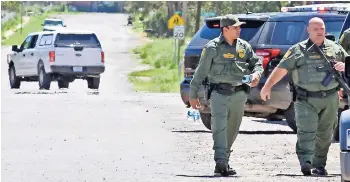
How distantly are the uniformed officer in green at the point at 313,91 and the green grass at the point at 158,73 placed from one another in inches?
821

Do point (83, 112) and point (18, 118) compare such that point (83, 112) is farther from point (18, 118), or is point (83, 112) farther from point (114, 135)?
point (114, 135)

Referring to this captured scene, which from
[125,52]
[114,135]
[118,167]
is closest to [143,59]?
[125,52]

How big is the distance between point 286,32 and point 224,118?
408 centimetres

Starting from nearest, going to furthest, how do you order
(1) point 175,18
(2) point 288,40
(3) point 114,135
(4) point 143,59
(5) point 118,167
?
1. (5) point 118,167
2. (2) point 288,40
3. (3) point 114,135
4. (1) point 175,18
5. (4) point 143,59

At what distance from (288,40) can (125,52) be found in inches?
2185

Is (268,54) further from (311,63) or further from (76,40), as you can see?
(76,40)

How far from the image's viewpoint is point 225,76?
1151cm

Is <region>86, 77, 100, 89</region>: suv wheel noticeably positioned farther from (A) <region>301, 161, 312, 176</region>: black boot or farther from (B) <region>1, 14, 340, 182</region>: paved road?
(A) <region>301, 161, 312, 176</region>: black boot

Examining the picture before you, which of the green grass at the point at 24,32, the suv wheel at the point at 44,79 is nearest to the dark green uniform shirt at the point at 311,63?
the suv wheel at the point at 44,79

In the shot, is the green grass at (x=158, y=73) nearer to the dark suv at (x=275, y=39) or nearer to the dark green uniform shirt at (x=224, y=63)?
the dark suv at (x=275, y=39)

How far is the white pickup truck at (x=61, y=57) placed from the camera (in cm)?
3061

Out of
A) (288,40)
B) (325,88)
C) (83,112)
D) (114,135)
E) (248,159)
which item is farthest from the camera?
(83,112)

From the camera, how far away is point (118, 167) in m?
12.1

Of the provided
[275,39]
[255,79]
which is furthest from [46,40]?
[255,79]
